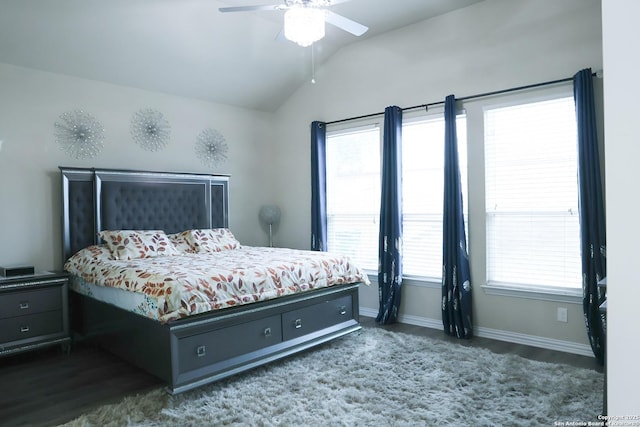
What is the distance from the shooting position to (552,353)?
11.1ft

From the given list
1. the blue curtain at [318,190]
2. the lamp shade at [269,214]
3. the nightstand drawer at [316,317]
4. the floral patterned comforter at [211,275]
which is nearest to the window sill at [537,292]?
the floral patterned comforter at [211,275]

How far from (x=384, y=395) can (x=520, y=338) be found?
1686mm

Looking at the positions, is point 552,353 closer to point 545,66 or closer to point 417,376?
point 417,376

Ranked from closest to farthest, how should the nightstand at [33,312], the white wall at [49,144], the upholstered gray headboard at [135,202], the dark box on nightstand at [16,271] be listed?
the nightstand at [33,312], the dark box on nightstand at [16,271], the white wall at [49,144], the upholstered gray headboard at [135,202]

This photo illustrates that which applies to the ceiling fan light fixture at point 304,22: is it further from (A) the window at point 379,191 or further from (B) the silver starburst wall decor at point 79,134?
(B) the silver starburst wall decor at point 79,134

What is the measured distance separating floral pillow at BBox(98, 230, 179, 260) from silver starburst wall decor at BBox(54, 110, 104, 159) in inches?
32.7

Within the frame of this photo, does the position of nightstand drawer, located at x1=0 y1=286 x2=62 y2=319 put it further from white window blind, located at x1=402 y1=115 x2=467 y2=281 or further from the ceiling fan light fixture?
white window blind, located at x1=402 y1=115 x2=467 y2=281

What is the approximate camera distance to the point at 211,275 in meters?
2.88

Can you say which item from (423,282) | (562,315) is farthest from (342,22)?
(562,315)

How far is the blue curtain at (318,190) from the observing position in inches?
197

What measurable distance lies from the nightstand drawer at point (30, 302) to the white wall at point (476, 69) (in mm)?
3019

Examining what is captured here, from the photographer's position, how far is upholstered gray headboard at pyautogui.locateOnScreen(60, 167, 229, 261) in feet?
12.9

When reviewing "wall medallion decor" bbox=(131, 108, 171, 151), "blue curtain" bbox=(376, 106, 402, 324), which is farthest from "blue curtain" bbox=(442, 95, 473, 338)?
"wall medallion decor" bbox=(131, 108, 171, 151)

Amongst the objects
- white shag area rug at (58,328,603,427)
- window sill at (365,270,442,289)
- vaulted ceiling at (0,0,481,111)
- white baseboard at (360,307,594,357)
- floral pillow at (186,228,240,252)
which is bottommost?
white shag area rug at (58,328,603,427)
